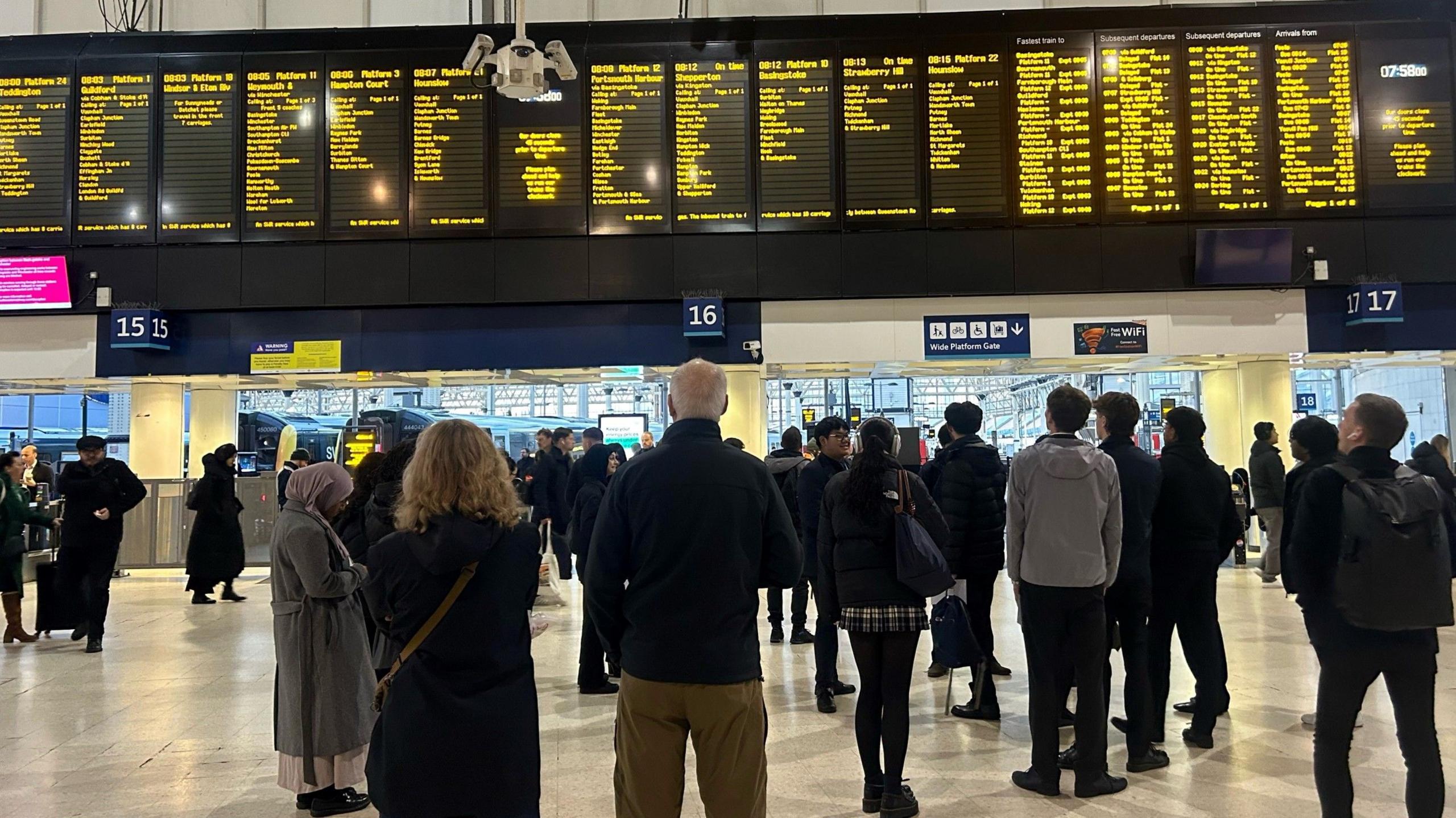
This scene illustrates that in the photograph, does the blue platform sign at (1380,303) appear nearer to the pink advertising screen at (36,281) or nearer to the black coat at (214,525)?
the black coat at (214,525)

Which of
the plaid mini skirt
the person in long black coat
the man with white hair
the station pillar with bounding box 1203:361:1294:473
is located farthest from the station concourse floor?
the station pillar with bounding box 1203:361:1294:473

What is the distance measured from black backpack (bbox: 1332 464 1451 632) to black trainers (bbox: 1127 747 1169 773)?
1.39 m

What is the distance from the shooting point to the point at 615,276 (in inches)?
354

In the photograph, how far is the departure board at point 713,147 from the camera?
8.90 metres

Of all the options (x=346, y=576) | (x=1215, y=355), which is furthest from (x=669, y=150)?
(x=346, y=576)

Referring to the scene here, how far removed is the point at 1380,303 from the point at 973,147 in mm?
4183

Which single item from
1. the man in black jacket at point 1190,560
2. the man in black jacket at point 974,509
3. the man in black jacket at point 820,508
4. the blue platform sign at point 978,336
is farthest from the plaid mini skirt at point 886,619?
the blue platform sign at point 978,336

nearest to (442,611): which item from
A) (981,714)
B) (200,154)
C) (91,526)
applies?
(981,714)

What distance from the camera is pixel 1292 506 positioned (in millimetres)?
3465

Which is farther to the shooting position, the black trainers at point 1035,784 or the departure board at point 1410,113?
the departure board at point 1410,113

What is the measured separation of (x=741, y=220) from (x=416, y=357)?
355 centimetres

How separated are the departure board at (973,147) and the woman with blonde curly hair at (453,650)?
24.5 ft

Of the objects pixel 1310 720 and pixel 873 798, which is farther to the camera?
pixel 1310 720

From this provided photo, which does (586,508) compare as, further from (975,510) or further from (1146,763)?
(1146,763)
